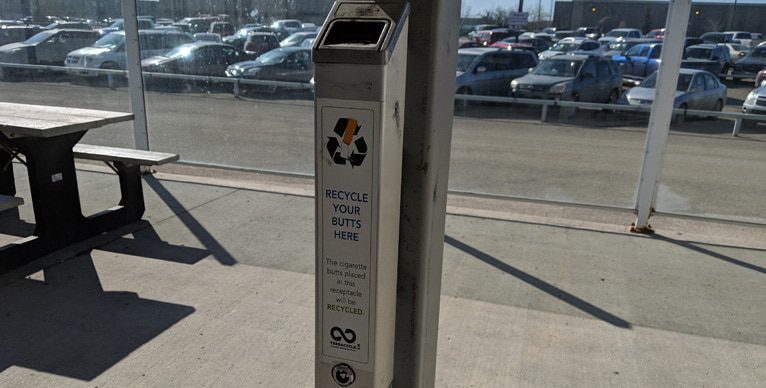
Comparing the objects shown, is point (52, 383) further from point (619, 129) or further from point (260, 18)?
point (619, 129)

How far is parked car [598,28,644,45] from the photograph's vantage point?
5.23 meters

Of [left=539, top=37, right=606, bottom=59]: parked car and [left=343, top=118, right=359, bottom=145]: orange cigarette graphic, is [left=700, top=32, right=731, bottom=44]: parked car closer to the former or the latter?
[left=539, top=37, right=606, bottom=59]: parked car

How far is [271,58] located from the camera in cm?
648

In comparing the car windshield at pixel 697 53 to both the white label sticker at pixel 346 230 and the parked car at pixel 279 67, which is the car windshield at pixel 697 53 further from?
the white label sticker at pixel 346 230

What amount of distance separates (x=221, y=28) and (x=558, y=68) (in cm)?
343

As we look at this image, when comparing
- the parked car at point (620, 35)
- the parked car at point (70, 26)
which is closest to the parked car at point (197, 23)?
the parked car at point (70, 26)

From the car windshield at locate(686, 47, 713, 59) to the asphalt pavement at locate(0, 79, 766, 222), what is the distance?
0.33 m

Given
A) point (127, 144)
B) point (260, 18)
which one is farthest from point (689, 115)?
point (127, 144)

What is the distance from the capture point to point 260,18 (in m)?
6.32

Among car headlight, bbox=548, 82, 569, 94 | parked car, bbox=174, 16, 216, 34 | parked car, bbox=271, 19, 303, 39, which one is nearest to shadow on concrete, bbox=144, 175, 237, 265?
parked car, bbox=174, 16, 216, 34

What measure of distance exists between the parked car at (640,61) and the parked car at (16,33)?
656 cm

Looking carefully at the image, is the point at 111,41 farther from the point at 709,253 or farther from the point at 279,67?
the point at 709,253

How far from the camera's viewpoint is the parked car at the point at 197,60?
6.58 metres

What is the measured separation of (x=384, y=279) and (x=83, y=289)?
117 inches
